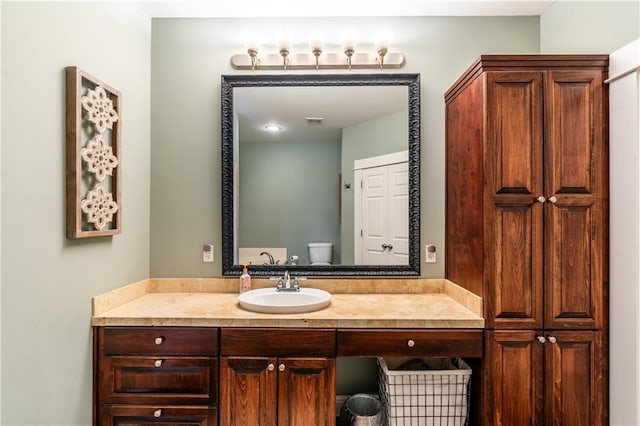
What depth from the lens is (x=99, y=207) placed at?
173 centimetres

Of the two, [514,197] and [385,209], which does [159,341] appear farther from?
[514,197]

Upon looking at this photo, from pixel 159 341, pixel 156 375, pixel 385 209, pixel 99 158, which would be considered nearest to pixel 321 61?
pixel 385 209

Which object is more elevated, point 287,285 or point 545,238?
point 545,238

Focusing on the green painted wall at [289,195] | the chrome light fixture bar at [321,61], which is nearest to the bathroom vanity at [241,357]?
the green painted wall at [289,195]

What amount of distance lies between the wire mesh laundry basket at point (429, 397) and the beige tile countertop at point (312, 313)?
31 centimetres

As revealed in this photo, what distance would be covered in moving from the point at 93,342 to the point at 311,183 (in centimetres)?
145

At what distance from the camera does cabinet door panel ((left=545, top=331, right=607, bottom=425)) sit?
163 centimetres

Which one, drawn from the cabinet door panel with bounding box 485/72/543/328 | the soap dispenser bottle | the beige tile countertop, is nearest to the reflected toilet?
the beige tile countertop

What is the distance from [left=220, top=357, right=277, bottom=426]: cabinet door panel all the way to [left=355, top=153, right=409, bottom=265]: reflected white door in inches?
37.3

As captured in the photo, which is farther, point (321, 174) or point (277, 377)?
point (321, 174)

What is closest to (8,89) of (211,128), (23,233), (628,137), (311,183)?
(23,233)

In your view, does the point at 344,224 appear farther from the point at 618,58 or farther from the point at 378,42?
the point at 618,58

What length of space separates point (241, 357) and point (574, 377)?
1.59m

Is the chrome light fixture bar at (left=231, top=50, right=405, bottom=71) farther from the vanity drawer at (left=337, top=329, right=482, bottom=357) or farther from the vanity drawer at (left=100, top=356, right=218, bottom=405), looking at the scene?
the vanity drawer at (left=100, top=356, right=218, bottom=405)
